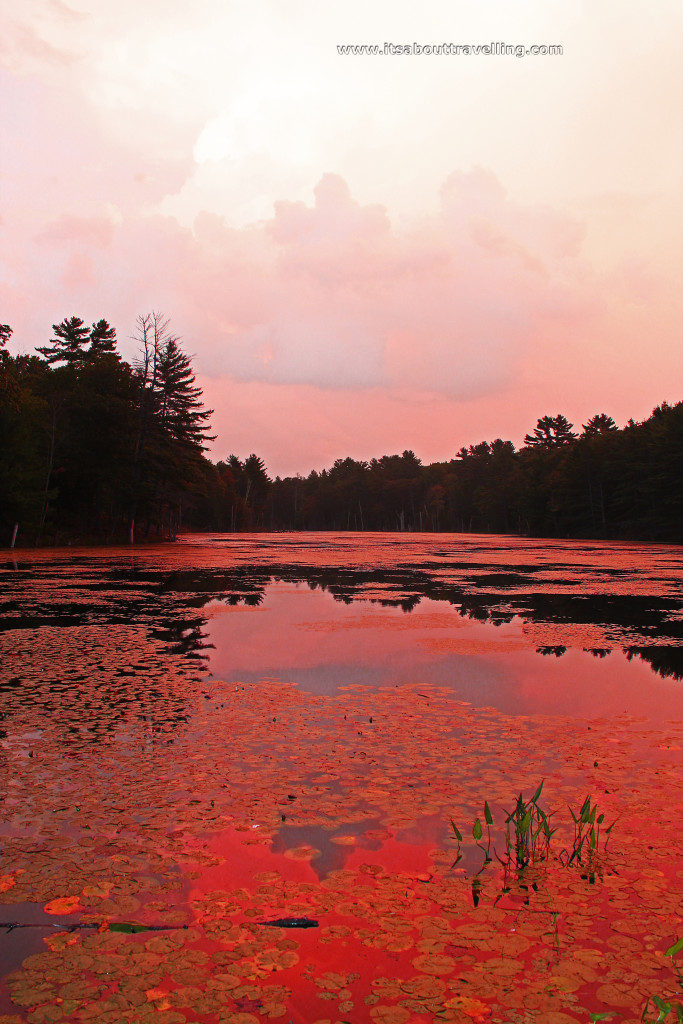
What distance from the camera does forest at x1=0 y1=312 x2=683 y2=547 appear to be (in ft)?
146

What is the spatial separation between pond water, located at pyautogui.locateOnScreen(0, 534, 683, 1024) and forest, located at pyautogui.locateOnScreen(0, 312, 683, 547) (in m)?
29.5

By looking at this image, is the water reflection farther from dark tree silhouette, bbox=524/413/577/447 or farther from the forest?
dark tree silhouette, bbox=524/413/577/447

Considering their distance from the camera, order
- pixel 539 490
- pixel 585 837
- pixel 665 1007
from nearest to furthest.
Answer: pixel 665 1007 → pixel 585 837 → pixel 539 490

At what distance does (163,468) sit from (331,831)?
49597 mm

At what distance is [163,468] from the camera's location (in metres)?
52.4

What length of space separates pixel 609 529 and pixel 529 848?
91.6m

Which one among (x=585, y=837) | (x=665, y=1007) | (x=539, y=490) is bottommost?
(x=585, y=837)

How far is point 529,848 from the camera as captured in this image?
5.15 m

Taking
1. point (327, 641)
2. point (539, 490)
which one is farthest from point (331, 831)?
point (539, 490)

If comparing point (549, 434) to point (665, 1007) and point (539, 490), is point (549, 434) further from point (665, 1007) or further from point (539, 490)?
point (665, 1007)

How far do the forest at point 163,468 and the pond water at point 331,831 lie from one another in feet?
96.9

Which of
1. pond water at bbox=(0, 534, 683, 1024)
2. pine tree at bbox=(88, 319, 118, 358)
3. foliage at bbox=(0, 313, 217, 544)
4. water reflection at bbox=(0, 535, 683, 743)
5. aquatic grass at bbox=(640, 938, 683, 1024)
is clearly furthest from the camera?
pine tree at bbox=(88, 319, 118, 358)

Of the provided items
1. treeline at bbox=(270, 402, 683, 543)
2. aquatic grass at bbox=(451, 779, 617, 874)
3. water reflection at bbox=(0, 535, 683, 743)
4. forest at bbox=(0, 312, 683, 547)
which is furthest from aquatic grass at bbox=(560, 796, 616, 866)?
treeline at bbox=(270, 402, 683, 543)

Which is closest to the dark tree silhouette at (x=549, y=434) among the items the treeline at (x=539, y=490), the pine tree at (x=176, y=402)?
the treeline at (x=539, y=490)
